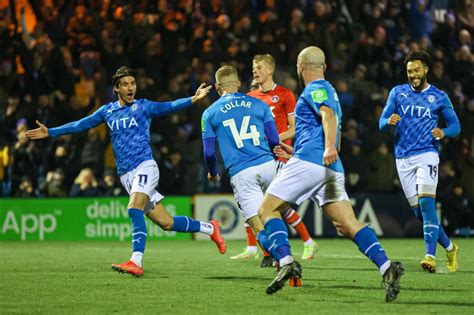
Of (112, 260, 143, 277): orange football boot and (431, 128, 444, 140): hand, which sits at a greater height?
(431, 128, 444, 140): hand

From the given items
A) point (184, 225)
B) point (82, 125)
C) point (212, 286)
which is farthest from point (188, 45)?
point (212, 286)

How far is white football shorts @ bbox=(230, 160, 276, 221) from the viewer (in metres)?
10.6

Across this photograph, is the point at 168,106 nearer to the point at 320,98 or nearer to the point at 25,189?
the point at 320,98

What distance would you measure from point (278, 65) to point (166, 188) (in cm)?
358

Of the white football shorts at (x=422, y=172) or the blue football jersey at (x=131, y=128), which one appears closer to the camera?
the white football shorts at (x=422, y=172)

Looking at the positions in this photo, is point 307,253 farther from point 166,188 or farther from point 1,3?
point 1,3

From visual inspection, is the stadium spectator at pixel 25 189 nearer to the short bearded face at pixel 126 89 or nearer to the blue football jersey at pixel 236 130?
the short bearded face at pixel 126 89

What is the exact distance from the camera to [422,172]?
11484 mm

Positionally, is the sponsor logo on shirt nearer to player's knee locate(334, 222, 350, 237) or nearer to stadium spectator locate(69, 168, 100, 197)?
player's knee locate(334, 222, 350, 237)

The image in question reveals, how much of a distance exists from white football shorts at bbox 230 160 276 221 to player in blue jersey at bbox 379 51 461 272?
5.50ft

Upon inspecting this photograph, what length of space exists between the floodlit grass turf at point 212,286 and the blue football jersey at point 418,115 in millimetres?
1443

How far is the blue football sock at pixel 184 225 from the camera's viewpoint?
12.2 m

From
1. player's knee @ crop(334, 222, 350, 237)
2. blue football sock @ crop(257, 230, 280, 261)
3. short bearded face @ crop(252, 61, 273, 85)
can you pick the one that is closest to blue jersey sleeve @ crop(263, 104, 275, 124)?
short bearded face @ crop(252, 61, 273, 85)

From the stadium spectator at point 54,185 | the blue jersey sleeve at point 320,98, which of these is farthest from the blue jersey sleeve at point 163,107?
the stadium spectator at point 54,185
